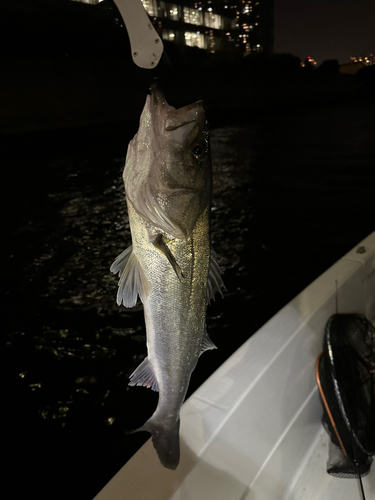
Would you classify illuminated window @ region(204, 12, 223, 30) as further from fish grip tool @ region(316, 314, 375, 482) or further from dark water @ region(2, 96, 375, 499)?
fish grip tool @ region(316, 314, 375, 482)

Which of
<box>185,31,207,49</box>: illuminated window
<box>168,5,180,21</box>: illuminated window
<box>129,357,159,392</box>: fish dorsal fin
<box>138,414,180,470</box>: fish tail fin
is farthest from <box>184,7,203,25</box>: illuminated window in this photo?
<box>138,414,180,470</box>: fish tail fin

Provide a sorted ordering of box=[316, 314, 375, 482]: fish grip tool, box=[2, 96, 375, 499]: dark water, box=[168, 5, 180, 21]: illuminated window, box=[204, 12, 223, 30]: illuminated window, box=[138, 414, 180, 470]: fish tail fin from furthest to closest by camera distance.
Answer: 1. box=[204, 12, 223, 30]: illuminated window
2. box=[168, 5, 180, 21]: illuminated window
3. box=[2, 96, 375, 499]: dark water
4. box=[316, 314, 375, 482]: fish grip tool
5. box=[138, 414, 180, 470]: fish tail fin

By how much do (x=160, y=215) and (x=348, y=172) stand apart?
15.7 metres

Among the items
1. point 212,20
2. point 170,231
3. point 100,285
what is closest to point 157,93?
point 170,231

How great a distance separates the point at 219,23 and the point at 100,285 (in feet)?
220

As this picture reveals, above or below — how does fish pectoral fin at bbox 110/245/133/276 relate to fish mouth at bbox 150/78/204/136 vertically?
below

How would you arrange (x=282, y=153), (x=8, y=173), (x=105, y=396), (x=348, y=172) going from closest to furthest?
(x=105, y=396)
(x=348, y=172)
(x=8, y=173)
(x=282, y=153)

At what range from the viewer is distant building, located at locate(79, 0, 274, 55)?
43.6m

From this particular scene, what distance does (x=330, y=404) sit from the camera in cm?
258

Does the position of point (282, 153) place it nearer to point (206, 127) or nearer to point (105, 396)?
point (105, 396)

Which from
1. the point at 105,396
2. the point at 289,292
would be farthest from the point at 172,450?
the point at 289,292

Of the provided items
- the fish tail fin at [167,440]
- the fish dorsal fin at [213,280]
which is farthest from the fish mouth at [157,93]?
the fish tail fin at [167,440]

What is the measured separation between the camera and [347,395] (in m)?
2.58

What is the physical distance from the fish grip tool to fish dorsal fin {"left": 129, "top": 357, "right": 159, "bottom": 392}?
5.70 ft
